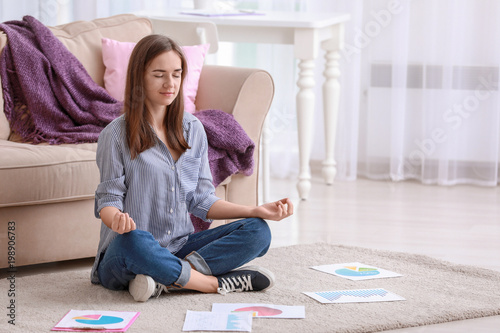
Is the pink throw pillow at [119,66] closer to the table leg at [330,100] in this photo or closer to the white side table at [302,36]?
the white side table at [302,36]

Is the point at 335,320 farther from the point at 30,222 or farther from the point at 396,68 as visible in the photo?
the point at 396,68

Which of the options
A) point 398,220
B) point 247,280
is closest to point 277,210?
point 247,280

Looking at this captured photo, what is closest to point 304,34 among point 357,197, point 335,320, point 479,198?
point 357,197

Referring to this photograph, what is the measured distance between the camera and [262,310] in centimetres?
191

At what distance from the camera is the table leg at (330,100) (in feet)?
12.0

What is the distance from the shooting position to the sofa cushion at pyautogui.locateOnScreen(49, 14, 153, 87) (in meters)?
2.84

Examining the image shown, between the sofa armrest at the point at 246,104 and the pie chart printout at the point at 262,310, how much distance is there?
72 centimetres

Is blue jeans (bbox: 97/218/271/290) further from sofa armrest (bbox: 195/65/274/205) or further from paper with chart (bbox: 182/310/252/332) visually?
sofa armrest (bbox: 195/65/274/205)

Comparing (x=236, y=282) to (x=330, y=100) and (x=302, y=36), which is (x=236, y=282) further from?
(x=330, y=100)

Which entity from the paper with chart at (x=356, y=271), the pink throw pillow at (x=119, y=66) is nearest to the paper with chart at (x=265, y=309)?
the paper with chart at (x=356, y=271)

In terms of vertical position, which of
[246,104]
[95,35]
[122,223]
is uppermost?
[95,35]

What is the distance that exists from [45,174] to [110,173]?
1.06 ft

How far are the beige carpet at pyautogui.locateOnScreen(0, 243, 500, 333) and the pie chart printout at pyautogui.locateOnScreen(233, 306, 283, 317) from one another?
0.04m

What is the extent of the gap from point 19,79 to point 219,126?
0.68 metres
